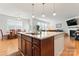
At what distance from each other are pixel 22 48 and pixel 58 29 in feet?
3.67

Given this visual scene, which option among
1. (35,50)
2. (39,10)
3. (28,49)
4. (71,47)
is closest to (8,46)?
(28,49)

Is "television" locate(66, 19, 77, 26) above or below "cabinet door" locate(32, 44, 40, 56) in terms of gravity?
above

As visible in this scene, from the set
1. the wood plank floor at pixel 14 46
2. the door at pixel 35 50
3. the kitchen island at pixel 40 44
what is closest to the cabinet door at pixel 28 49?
the kitchen island at pixel 40 44

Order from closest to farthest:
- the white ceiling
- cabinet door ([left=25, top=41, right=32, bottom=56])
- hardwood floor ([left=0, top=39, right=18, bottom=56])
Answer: the white ceiling < hardwood floor ([left=0, top=39, right=18, bottom=56]) < cabinet door ([left=25, top=41, right=32, bottom=56])

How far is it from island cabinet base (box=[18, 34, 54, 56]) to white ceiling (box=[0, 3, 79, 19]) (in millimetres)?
589

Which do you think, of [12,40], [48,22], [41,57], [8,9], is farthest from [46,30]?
[8,9]

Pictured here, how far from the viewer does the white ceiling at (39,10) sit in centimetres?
225

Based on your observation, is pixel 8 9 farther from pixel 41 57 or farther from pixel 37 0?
pixel 41 57

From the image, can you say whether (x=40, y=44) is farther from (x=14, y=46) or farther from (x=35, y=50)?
(x=14, y=46)

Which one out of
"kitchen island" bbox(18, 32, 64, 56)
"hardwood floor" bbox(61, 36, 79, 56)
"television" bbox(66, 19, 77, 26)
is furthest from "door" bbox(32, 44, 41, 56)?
"television" bbox(66, 19, 77, 26)

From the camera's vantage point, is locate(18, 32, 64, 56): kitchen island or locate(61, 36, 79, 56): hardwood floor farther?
locate(61, 36, 79, 56): hardwood floor

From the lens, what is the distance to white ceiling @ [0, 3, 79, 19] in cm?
225

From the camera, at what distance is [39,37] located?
232cm

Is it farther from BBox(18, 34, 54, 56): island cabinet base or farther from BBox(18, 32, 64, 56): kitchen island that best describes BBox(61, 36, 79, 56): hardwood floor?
BBox(18, 34, 54, 56): island cabinet base
